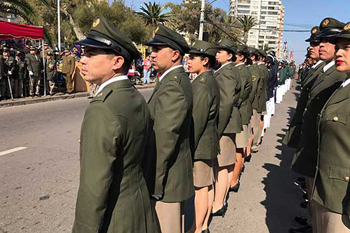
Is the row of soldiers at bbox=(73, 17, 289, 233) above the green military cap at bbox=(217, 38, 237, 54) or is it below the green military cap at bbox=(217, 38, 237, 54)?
below

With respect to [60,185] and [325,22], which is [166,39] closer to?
[325,22]

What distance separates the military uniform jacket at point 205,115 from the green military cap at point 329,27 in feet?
3.73

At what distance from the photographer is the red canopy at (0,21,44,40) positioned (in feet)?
33.3

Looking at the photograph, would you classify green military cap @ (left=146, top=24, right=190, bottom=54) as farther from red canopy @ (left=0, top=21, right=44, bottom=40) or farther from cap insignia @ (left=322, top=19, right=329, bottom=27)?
red canopy @ (left=0, top=21, right=44, bottom=40)

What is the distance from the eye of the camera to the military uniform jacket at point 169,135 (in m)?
2.35

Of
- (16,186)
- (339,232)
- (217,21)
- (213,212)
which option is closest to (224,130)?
(213,212)

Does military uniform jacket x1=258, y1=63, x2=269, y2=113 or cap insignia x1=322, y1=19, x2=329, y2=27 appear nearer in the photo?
cap insignia x1=322, y1=19, x2=329, y2=27

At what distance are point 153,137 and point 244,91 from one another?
114 inches

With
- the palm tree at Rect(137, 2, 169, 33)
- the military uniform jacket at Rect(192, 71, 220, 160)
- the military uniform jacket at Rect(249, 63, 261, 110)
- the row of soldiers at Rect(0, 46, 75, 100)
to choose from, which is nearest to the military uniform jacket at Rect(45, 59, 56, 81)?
the row of soldiers at Rect(0, 46, 75, 100)

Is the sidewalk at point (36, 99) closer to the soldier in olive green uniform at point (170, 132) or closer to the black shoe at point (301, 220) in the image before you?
the soldier in olive green uniform at point (170, 132)

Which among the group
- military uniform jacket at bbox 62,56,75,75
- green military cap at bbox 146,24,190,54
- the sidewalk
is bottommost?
the sidewalk

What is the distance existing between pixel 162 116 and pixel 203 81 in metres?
0.85

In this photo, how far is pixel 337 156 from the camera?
80.8 inches

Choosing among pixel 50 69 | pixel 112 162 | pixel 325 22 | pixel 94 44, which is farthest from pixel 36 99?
pixel 112 162
